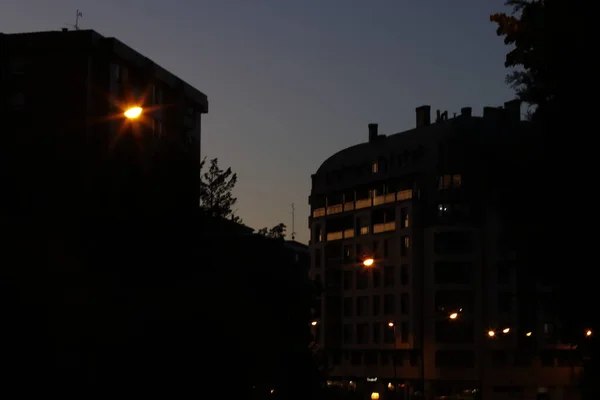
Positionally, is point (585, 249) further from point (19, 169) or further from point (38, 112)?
point (38, 112)

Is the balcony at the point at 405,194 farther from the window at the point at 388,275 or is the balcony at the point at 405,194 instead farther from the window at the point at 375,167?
the window at the point at 388,275

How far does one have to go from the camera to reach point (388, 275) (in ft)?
382

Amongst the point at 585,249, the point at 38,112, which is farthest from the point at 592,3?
the point at 38,112

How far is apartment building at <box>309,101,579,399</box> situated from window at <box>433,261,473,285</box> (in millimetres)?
95

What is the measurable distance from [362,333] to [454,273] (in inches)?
496

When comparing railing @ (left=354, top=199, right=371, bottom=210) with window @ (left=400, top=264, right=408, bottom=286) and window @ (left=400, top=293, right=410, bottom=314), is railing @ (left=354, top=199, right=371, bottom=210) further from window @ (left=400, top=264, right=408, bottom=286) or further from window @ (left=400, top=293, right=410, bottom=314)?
window @ (left=400, top=293, right=410, bottom=314)

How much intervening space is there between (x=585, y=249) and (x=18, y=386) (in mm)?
10635

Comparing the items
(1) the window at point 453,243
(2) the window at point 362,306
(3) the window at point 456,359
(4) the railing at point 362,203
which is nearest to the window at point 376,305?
(2) the window at point 362,306

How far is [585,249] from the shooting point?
62.1 ft

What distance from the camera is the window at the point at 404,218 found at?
11472cm

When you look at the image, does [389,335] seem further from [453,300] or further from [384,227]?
[384,227]

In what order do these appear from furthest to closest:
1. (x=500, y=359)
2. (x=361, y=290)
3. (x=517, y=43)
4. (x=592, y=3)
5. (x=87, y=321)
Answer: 1. (x=361, y=290)
2. (x=500, y=359)
3. (x=87, y=321)
4. (x=517, y=43)
5. (x=592, y=3)

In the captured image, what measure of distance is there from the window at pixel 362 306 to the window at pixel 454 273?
1026 centimetres

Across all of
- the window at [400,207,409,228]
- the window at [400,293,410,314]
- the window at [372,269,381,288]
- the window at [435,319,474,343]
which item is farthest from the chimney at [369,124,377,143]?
the window at [435,319,474,343]
